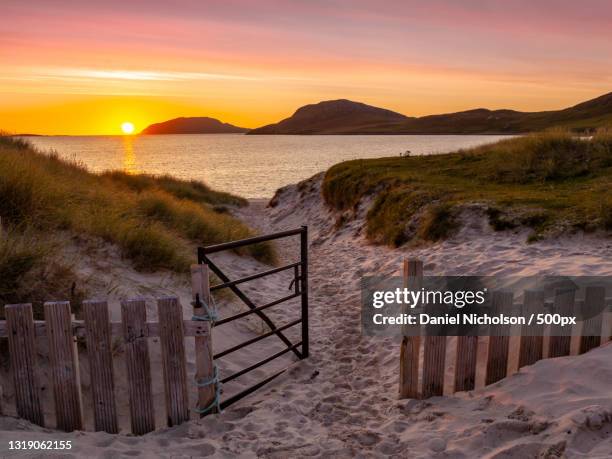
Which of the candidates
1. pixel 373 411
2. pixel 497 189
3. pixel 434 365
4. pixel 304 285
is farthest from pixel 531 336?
pixel 497 189

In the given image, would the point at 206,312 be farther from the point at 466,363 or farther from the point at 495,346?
the point at 495,346

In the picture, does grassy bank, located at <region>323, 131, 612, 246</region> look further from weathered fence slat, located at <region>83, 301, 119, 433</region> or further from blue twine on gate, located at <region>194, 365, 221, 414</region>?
weathered fence slat, located at <region>83, 301, 119, 433</region>

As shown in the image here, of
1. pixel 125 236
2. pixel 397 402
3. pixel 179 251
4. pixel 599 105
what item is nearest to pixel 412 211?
pixel 179 251

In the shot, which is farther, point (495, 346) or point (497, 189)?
point (497, 189)

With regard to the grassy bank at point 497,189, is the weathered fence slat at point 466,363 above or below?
below

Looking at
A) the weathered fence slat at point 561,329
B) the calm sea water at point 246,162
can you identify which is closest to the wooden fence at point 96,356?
the weathered fence slat at point 561,329

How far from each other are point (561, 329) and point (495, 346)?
56 centimetres

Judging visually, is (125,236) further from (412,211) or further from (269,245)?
(412,211)

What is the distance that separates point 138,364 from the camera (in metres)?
4.03

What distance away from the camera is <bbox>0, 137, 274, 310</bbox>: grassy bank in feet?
16.6

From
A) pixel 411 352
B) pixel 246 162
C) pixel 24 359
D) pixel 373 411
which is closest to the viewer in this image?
pixel 24 359

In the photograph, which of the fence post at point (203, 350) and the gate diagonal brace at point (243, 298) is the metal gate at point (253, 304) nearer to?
the gate diagonal brace at point (243, 298)

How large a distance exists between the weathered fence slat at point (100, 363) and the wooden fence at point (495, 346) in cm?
260

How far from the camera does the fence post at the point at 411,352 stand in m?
4.36
